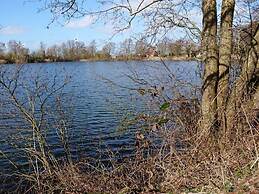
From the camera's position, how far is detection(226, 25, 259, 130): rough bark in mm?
8680

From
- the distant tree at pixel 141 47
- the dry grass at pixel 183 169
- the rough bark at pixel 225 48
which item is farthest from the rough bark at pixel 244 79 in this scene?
the distant tree at pixel 141 47

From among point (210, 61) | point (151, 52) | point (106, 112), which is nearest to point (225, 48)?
point (210, 61)

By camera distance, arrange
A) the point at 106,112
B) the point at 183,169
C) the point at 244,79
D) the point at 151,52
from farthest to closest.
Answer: the point at 106,112, the point at 151,52, the point at 244,79, the point at 183,169

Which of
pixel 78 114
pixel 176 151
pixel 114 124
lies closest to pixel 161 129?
pixel 176 151

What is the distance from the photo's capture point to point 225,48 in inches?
352

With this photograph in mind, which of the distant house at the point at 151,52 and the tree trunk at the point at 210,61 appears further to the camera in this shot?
the distant house at the point at 151,52

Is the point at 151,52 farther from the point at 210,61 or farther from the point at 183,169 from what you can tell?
the point at 183,169

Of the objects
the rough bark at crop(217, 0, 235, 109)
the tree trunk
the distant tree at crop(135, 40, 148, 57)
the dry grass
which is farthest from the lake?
the dry grass

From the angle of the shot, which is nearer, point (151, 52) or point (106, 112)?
point (151, 52)

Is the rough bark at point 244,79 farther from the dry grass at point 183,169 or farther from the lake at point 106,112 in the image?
the lake at point 106,112

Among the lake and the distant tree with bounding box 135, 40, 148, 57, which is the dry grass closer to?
the lake

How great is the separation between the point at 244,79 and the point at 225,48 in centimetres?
81

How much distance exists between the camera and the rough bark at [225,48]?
887 cm

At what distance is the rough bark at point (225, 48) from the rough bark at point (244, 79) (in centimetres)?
20
